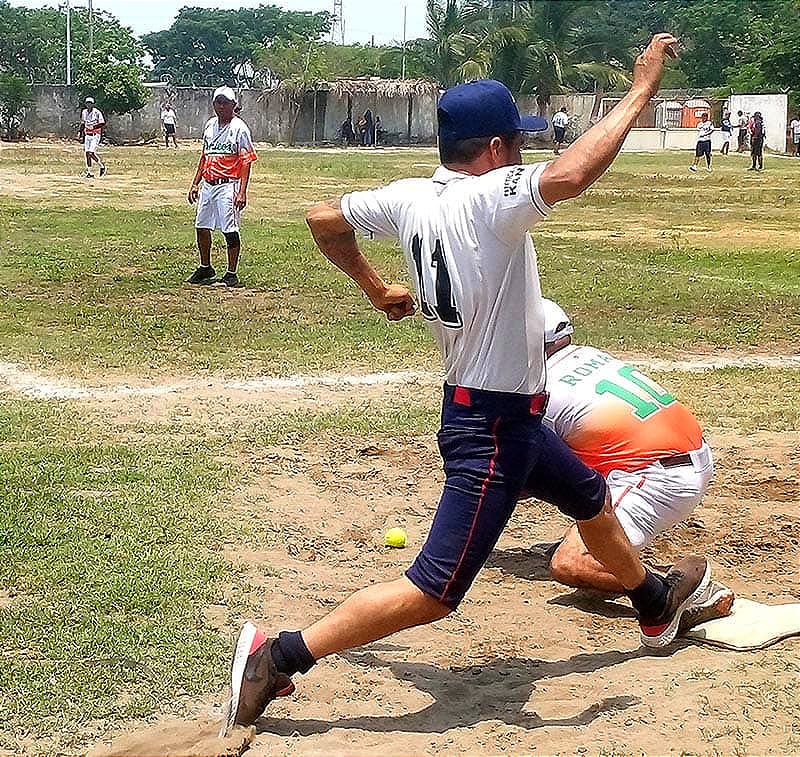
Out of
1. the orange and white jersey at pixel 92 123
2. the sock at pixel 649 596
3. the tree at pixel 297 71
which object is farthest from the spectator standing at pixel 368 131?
the sock at pixel 649 596

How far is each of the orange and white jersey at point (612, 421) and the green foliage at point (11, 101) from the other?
47.0 m

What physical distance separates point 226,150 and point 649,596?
9968 millimetres

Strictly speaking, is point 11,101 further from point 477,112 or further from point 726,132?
point 477,112

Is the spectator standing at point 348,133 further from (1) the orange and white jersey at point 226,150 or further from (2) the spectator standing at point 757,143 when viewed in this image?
(1) the orange and white jersey at point 226,150

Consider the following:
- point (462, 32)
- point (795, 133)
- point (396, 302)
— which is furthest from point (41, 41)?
point (396, 302)

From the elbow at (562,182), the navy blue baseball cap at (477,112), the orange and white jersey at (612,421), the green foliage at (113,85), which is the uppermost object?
the green foliage at (113,85)

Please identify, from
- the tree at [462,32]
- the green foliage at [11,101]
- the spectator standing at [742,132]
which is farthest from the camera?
the spectator standing at [742,132]

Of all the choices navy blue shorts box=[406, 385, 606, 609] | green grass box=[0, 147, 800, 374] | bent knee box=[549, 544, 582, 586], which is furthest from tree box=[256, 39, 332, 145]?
navy blue shorts box=[406, 385, 606, 609]

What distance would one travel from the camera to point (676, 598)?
4.62 meters

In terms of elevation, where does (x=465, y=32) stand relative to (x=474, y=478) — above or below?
above

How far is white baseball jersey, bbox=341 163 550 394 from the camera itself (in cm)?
375

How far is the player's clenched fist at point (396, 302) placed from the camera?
178 inches

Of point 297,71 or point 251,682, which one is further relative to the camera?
point 297,71

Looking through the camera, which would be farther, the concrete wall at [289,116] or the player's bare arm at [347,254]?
the concrete wall at [289,116]
